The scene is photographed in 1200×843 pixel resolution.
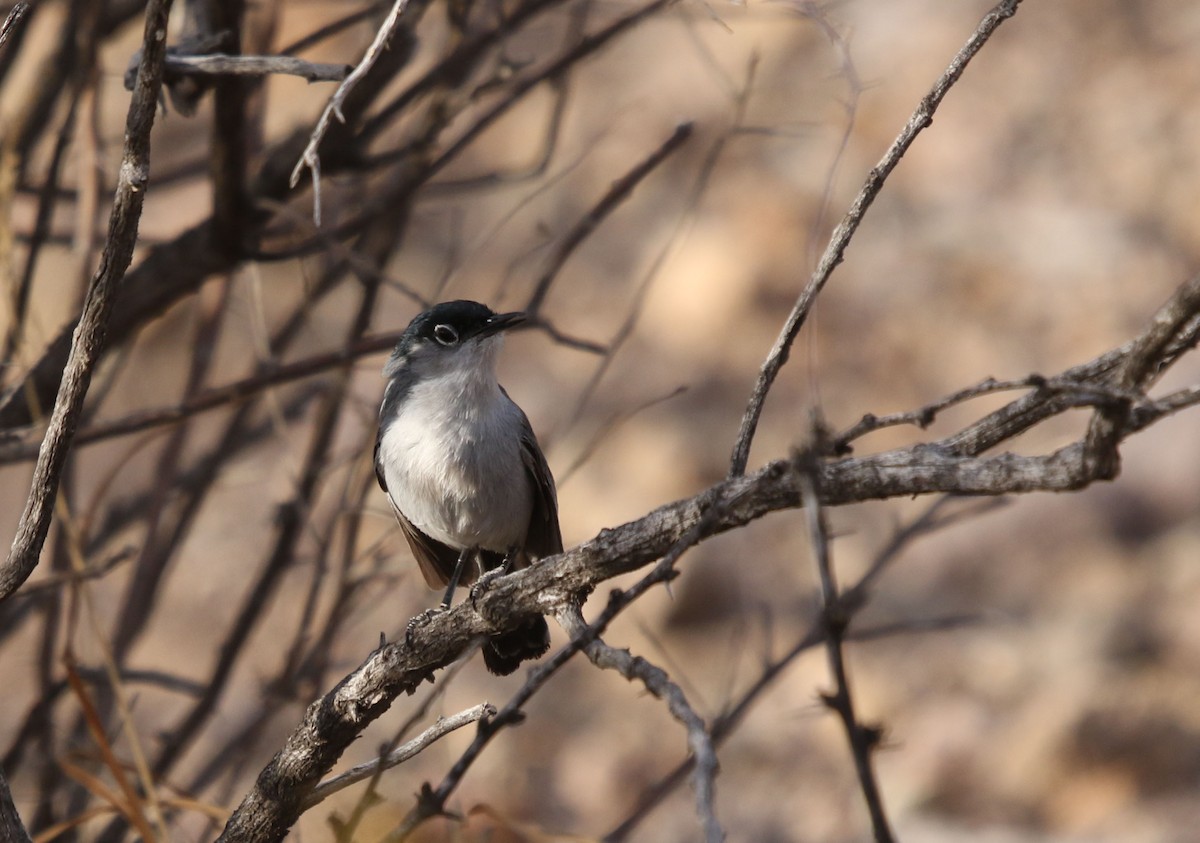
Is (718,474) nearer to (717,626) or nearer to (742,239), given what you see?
(717,626)

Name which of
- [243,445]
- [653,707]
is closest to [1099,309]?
[653,707]

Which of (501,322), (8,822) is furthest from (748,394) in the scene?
(8,822)

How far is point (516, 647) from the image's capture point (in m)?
A: 4.24

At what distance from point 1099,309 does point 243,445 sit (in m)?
5.73

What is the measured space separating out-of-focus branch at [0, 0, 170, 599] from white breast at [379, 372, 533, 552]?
1930 millimetres

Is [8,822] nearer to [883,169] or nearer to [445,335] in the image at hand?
[883,169]

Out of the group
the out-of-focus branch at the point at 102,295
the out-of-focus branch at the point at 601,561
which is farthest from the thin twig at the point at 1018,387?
the out-of-focus branch at the point at 102,295

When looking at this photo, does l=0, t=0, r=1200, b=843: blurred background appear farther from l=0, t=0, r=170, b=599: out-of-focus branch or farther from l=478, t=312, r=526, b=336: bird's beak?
l=0, t=0, r=170, b=599: out-of-focus branch

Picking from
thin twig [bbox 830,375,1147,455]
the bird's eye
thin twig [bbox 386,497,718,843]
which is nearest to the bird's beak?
the bird's eye

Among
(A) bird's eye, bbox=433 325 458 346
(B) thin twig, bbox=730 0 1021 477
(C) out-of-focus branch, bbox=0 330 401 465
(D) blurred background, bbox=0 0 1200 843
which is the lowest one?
(B) thin twig, bbox=730 0 1021 477

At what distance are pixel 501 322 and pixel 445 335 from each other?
32 cm

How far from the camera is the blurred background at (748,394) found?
266 inches

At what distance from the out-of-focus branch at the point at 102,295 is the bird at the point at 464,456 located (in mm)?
1832

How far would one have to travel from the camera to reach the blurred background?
22.2 feet
